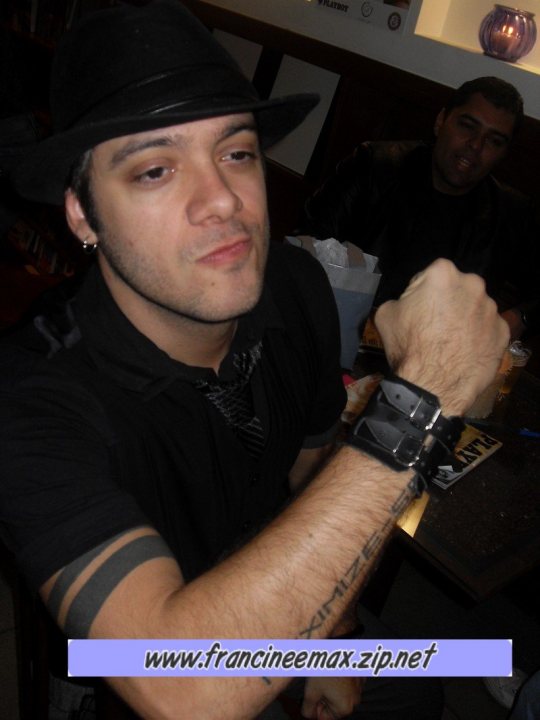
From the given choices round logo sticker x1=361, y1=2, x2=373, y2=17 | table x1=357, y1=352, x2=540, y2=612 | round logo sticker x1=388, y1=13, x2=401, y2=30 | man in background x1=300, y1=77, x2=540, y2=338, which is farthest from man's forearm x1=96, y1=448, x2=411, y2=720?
round logo sticker x1=361, y1=2, x2=373, y2=17

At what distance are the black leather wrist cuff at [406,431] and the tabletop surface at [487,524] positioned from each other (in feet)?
1.05

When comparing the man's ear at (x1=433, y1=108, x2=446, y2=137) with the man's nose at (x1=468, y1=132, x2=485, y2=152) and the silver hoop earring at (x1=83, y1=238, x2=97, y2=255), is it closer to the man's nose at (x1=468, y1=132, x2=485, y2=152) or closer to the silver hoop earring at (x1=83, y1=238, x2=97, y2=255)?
the man's nose at (x1=468, y1=132, x2=485, y2=152)

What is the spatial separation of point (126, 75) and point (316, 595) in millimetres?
911

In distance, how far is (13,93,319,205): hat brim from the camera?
38.8 inches

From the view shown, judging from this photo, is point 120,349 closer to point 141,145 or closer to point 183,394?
point 183,394

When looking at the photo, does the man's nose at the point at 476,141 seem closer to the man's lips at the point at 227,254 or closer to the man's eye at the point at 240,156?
the man's eye at the point at 240,156

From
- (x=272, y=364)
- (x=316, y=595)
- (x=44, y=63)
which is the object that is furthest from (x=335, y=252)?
(x=44, y=63)

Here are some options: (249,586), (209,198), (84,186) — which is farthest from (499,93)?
(249,586)

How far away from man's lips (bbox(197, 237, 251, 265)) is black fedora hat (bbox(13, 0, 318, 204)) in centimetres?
23

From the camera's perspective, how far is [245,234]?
1151 millimetres

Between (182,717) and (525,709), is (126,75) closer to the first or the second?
(182,717)

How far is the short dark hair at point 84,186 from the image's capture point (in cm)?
113

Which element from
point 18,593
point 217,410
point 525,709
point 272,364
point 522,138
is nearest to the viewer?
point 18,593

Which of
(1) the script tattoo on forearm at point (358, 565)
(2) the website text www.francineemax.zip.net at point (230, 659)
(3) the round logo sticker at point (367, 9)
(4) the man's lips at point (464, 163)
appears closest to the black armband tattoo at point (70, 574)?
(2) the website text www.francineemax.zip.net at point (230, 659)
